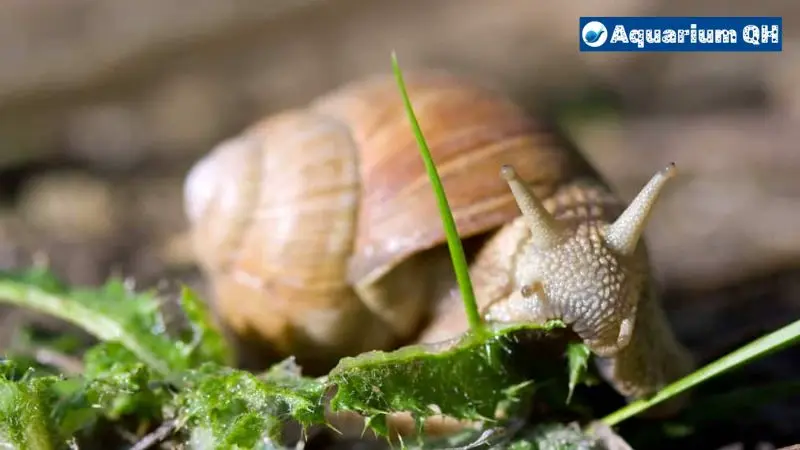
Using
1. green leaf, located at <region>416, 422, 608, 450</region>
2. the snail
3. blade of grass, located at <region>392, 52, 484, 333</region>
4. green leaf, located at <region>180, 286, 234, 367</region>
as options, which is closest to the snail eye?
the snail

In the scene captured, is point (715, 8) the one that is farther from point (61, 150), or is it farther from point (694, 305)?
point (61, 150)

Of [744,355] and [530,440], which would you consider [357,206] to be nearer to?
[530,440]

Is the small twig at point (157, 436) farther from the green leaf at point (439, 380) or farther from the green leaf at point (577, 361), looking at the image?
the green leaf at point (577, 361)

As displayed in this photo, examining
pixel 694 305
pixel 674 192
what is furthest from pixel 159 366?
pixel 674 192

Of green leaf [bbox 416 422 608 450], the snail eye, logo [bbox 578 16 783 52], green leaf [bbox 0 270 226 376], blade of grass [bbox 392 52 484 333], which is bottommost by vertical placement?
green leaf [bbox 416 422 608 450]

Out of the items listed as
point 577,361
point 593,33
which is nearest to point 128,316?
point 577,361

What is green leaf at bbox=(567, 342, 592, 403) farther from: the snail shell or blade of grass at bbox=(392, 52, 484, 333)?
the snail shell
